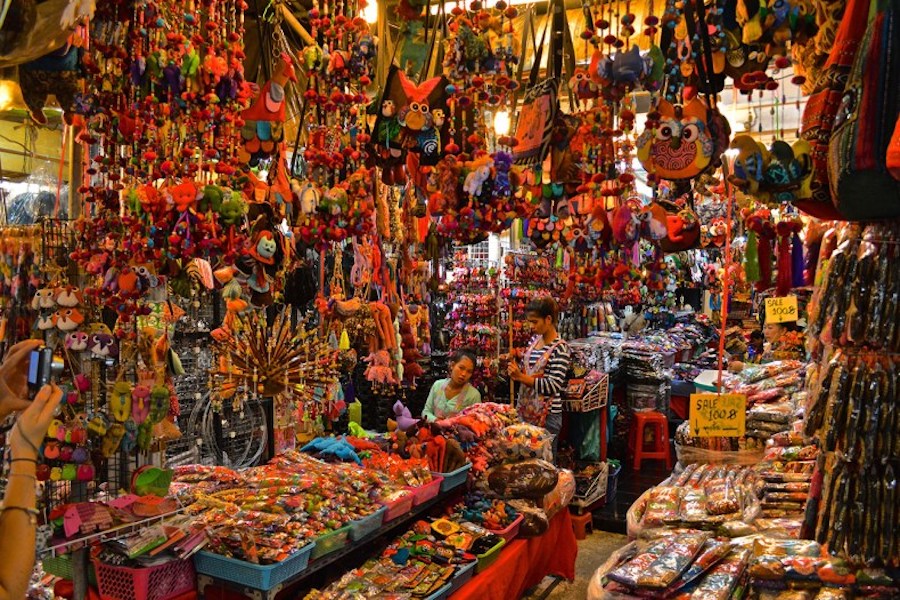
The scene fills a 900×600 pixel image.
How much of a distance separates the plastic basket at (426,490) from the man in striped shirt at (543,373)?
1.50m

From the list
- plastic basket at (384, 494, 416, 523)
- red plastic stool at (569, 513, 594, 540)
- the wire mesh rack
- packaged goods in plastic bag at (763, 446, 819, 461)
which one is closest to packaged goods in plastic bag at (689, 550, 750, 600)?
packaged goods in plastic bag at (763, 446, 819, 461)

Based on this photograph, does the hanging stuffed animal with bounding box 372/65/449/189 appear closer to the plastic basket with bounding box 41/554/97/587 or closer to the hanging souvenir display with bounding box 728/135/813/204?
the hanging souvenir display with bounding box 728/135/813/204

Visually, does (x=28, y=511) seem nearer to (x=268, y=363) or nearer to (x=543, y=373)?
(x=268, y=363)

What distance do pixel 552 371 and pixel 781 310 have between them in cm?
167

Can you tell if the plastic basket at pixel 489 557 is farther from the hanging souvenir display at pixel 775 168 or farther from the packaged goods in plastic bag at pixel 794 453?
the hanging souvenir display at pixel 775 168

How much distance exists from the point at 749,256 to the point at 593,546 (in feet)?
10.4

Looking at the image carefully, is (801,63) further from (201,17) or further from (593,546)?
(593,546)

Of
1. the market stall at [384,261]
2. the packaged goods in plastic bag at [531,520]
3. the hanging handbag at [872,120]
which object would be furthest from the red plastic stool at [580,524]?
the hanging handbag at [872,120]

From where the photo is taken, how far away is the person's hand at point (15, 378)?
132cm

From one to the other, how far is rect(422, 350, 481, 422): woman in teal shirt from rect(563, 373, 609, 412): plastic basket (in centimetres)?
109

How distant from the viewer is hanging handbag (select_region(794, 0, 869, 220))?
1364mm

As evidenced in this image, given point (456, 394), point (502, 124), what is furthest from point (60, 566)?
point (502, 124)

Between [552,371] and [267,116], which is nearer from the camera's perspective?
[267,116]

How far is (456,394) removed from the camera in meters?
4.16
